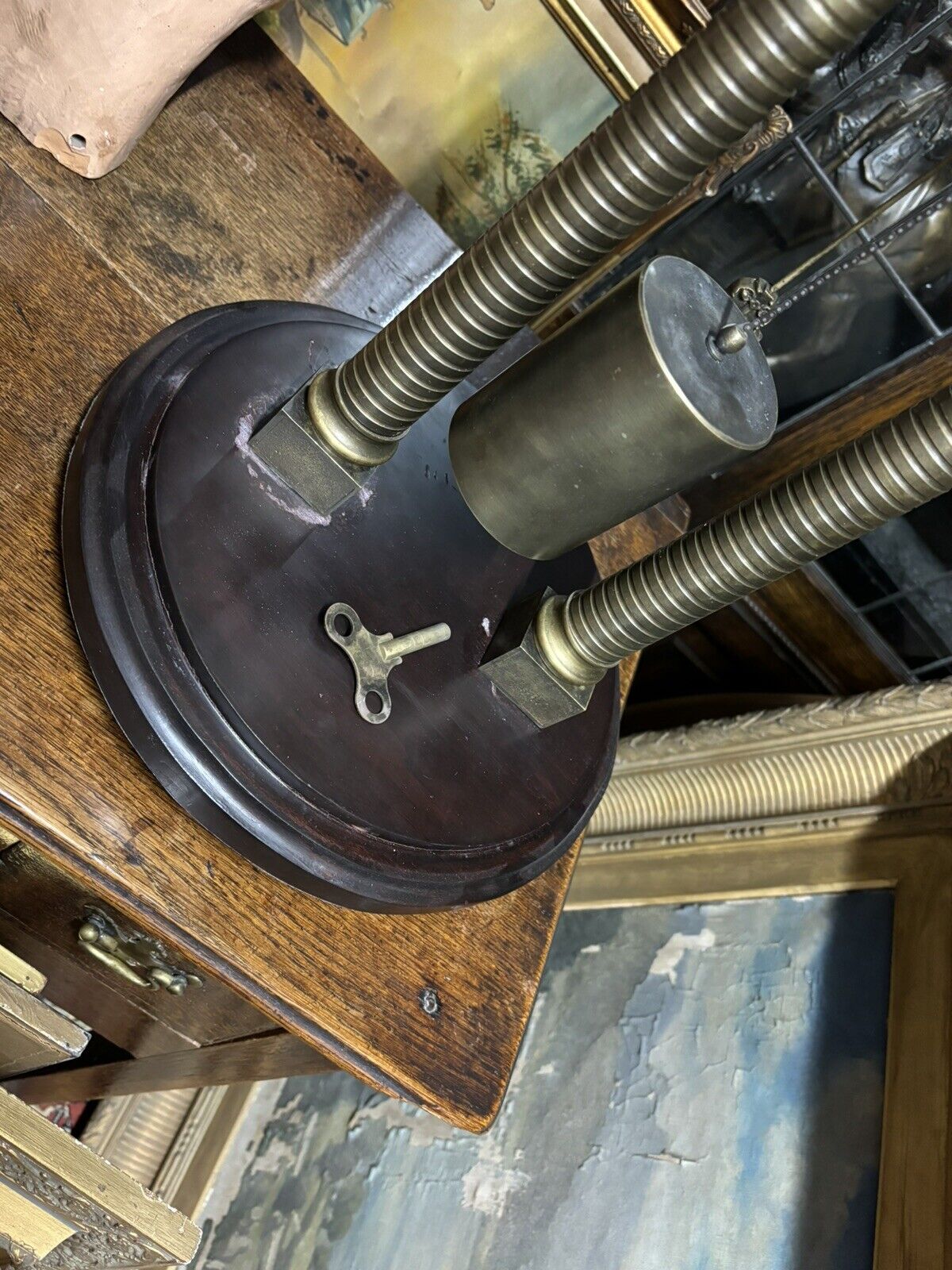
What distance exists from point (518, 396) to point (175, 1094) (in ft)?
4.25

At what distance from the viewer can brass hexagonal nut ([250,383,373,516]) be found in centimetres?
70

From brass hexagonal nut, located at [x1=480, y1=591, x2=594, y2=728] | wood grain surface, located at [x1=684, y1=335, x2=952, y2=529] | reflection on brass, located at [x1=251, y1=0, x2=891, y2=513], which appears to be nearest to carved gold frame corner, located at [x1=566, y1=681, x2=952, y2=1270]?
wood grain surface, located at [x1=684, y1=335, x2=952, y2=529]

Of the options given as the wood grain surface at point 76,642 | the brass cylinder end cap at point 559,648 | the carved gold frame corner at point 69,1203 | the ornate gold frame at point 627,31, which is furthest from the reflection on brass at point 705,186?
the carved gold frame corner at point 69,1203

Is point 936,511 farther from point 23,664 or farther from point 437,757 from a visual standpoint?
point 23,664

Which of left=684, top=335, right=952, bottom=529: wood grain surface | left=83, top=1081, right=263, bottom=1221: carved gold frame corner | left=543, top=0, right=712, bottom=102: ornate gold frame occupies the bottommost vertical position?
left=83, top=1081, right=263, bottom=1221: carved gold frame corner

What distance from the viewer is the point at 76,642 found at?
641 mm

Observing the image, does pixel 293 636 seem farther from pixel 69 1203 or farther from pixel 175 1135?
pixel 175 1135

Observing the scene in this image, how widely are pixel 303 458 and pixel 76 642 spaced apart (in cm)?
19

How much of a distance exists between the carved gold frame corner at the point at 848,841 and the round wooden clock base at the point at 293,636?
36 cm

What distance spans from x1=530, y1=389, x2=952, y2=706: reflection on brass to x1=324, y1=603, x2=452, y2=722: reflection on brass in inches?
4.1

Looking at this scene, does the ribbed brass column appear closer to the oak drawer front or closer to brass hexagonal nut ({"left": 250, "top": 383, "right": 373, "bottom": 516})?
brass hexagonal nut ({"left": 250, "top": 383, "right": 373, "bottom": 516})

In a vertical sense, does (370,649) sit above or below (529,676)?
above

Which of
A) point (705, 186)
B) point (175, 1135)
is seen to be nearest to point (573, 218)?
point (705, 186)

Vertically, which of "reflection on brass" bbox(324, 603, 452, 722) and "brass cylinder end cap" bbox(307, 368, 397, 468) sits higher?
"brass cylinder end cap" bbox(307, 368, 397, 468)
